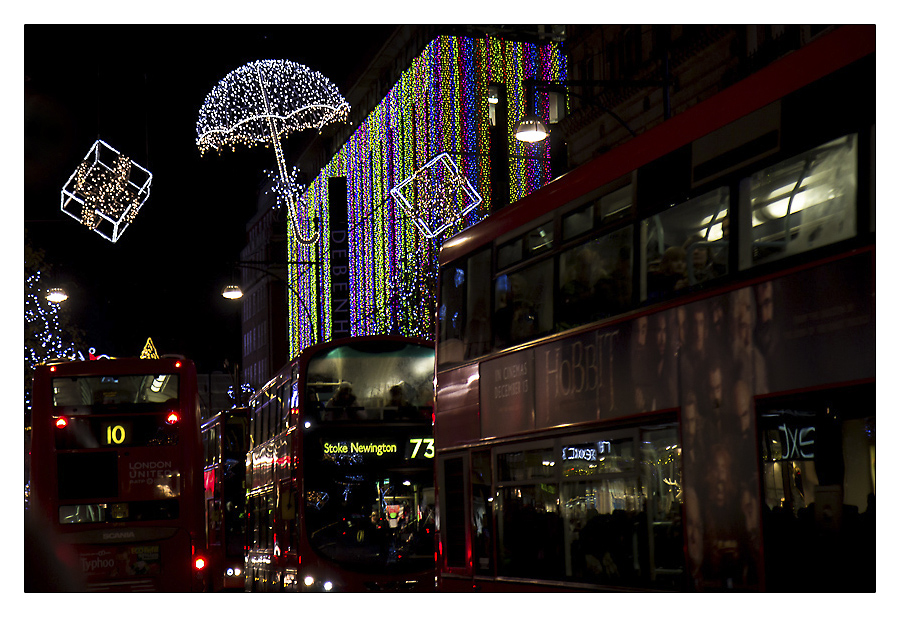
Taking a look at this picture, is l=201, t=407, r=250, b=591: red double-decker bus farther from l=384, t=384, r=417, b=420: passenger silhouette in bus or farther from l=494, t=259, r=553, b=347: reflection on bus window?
l=494, t=259, r=553, b=347: reflection on bus window

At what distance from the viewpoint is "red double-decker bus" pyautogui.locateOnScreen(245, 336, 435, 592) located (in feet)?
49.0

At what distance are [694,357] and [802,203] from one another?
4.03 ft

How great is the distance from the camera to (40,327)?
2197 cm

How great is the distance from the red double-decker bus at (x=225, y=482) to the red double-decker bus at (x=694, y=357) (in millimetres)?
12131

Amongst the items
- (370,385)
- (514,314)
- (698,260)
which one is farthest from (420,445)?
(698,260)

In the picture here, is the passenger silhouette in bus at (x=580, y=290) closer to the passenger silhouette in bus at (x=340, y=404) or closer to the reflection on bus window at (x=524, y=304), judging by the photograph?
the reflection on bus window at (x=524, y=304)

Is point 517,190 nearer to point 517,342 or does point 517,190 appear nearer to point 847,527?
point 517,342

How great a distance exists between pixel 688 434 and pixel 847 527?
50.4 inches

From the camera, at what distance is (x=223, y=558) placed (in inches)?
880

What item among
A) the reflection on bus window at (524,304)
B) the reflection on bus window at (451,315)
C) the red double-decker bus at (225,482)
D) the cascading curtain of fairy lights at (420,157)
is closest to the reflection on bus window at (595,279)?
the reflection on bus window at (524,304)

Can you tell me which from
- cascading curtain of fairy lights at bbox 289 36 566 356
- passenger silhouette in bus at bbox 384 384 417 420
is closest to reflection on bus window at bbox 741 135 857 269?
passenger silhouette in bus at bbox 384 384 417 420

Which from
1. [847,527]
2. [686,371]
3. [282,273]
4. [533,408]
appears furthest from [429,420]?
[282,273]

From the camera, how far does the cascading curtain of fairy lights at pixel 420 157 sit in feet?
92.5

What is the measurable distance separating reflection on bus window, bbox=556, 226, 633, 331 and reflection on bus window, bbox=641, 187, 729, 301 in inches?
9.8
